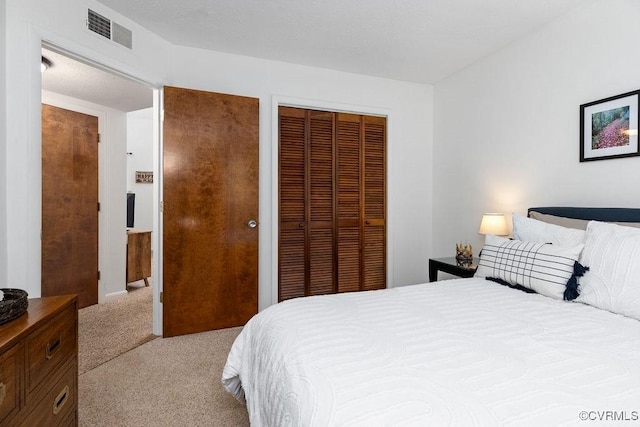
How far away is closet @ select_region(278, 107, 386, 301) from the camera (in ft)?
10.8

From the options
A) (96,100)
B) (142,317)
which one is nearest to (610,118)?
(142,317)

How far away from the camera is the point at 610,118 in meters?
2.15

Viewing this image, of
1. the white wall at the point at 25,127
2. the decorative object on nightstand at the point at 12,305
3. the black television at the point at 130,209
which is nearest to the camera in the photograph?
the decorative object on nightstand at the point at 12,305

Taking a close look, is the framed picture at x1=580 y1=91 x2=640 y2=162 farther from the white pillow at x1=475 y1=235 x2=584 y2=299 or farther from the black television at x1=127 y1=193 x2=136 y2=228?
the black television at x1=127 y1=193 x2=136 y2=228

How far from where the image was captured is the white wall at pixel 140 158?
537 centimetres

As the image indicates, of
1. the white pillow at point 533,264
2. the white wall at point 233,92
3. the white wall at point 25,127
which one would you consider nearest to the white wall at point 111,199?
the white wall at point 233,92

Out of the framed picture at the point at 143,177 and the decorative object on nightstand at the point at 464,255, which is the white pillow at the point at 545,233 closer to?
the decorative object on nightstand at the point at 464,255

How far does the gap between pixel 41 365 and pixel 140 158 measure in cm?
486

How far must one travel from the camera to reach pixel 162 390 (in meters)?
1.95

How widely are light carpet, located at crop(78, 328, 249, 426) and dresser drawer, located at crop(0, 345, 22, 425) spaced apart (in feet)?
2.52

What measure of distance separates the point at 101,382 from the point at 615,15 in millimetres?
3974

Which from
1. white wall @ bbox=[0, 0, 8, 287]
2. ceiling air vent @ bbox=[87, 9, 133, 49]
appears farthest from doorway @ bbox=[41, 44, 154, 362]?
white wall @ bbox=[0, 0, 8, 287]

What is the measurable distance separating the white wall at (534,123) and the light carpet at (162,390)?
8.51ft

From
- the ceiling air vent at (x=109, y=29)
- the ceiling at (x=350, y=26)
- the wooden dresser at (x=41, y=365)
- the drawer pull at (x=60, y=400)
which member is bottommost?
the drawer pull at (x=60, y=400)
